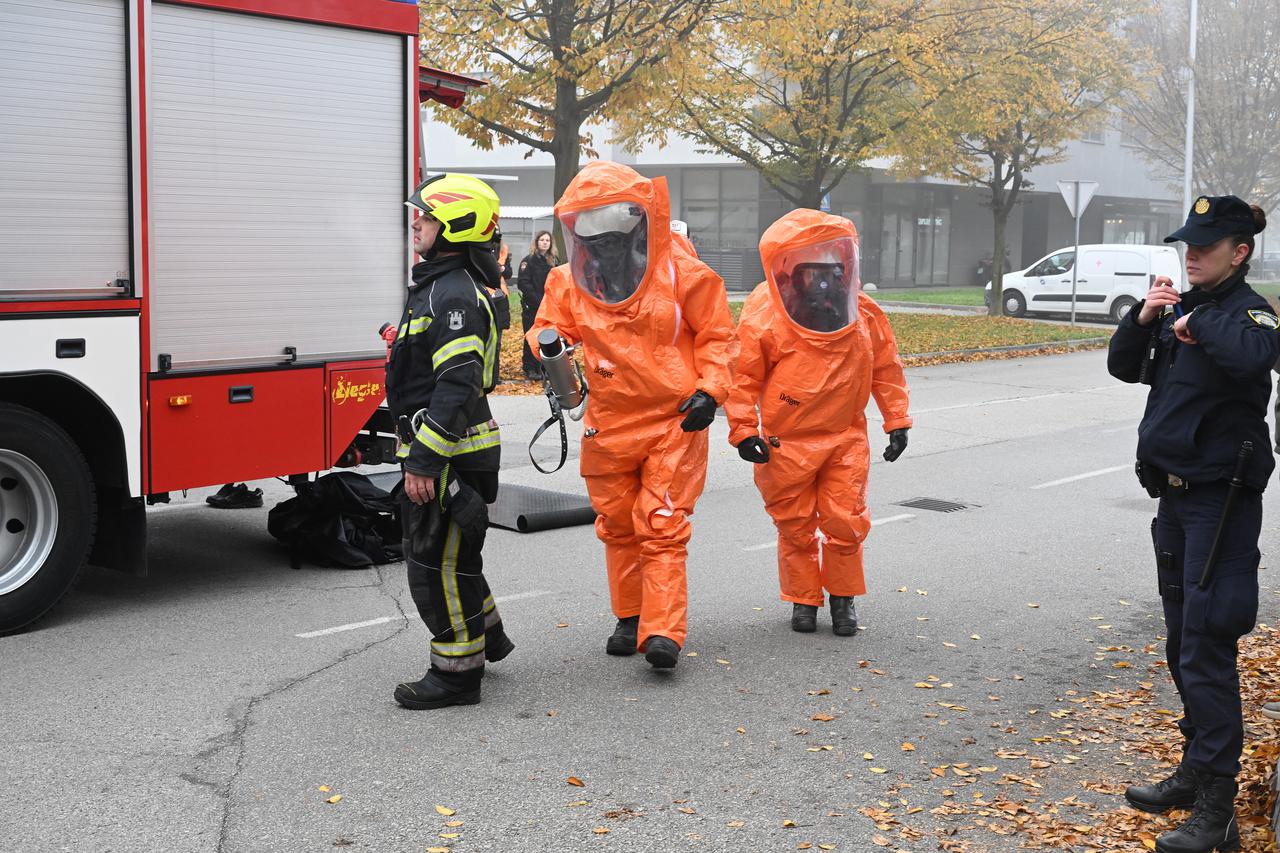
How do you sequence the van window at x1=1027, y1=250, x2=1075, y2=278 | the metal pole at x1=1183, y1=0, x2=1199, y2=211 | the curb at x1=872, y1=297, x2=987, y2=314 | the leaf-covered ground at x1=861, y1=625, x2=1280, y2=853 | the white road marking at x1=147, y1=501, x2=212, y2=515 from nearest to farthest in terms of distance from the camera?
the leaf-covered ground at x1=861, y1=625, x2=1280, y2=853
the white road marking at x1=147, y1=501, x2=212, y2=515
the van window at x1=1027, y1=250, x2=1075, y2=278
the metal pole at x1=1183, y1=0, x2=1199, y2=211
the curb at x1=872, y1=297, x2=987, y2=314

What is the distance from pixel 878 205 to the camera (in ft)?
153

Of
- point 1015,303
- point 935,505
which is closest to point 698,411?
point 935,505

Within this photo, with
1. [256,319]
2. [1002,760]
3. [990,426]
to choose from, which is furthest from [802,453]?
[990,426]

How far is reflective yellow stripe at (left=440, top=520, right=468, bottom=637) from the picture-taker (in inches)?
213

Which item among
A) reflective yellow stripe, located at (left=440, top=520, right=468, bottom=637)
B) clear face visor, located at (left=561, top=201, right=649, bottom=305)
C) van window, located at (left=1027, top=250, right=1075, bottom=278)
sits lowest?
reflective yellow stripe, located at (left=440, top=520, right=468, bottom=637)

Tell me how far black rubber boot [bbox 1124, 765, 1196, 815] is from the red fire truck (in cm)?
442

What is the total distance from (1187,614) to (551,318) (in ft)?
9.42

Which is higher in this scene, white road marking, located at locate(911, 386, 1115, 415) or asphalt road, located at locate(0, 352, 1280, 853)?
white road marking, located at locate(911, 386, 1115, 415)

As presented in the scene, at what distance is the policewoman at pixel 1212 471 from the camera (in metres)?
4.11

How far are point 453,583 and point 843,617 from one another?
203 cm

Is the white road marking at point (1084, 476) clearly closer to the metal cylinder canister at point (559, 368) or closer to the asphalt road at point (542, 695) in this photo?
the asphalt road at point (542, 695)

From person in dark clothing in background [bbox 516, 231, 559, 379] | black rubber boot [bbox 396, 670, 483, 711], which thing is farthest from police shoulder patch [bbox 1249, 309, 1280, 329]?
person in dark clothing in background [bbox 516, 231, 559, 379]

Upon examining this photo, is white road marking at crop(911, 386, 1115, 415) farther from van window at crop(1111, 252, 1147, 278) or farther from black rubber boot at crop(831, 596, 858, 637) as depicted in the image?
van window at crop(1111, 252, 1147, 278)

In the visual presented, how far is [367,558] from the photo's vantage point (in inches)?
309
